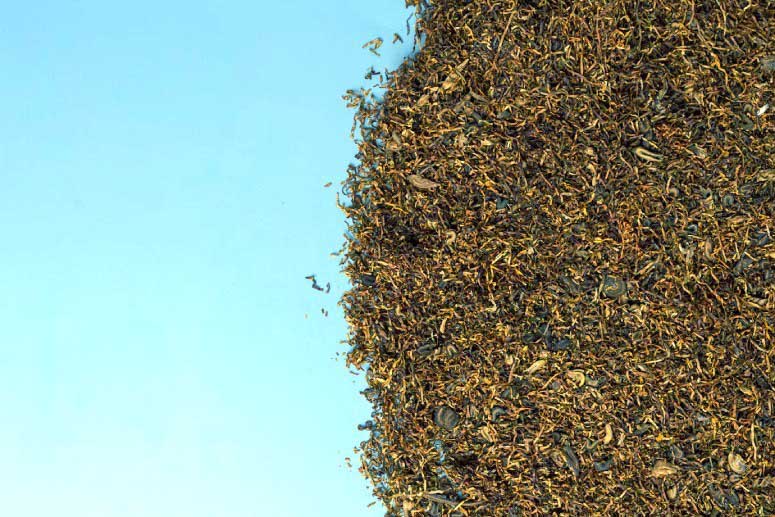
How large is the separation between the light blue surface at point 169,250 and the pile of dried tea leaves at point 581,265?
0.28 m

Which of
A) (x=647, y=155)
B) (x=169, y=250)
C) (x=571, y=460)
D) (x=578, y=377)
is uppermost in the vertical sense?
(x=169, y=250)

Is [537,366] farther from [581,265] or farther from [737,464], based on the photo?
[737,464]

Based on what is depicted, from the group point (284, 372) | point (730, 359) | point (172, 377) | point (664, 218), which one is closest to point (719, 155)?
point (664, 218)

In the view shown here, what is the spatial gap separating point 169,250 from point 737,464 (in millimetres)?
1548

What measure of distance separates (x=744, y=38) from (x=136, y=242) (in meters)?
1.65

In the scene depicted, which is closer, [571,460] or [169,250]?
[571,460]

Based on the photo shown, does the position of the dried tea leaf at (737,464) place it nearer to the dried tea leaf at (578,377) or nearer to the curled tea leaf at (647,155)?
the dried tea leaf at (578,377)

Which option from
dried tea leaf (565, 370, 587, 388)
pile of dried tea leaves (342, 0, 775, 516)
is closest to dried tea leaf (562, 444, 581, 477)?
pile of dried tea leaves (342, 0, 775, 516)

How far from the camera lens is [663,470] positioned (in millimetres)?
1363

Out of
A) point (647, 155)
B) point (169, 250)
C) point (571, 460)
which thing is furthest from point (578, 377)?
point (169, 250)

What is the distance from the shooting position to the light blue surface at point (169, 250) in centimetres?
162

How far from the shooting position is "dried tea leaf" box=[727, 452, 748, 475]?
1.35 metres

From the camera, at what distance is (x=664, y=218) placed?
4.55 ft

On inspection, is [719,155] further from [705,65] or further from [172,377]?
[172,377]
